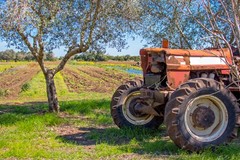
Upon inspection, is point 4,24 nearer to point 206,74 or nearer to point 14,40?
point 14,40

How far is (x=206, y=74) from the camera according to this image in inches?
267

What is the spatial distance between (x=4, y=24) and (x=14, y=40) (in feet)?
5.24

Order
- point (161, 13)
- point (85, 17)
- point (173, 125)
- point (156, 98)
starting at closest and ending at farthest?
point (173, 125)
point (156, 98)
point (85, 17)
point (161, 13)

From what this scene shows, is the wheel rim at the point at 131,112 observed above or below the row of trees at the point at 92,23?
below

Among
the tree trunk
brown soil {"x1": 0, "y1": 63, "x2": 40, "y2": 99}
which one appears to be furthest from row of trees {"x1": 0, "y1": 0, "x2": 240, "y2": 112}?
brown soil {"x1": 0, "y1": 63, "x2": 40, "y2": 99}

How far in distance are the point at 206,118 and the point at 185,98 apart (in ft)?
2.05

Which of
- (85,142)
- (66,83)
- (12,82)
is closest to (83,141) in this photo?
(85,142)

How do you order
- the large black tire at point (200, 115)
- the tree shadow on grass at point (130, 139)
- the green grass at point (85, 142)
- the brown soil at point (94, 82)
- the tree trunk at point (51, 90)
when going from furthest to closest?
the brown soil at point (94, 82)
the tree trunk at point (51, 90)
the tree shadow on grass at point (130, 139)
the large black tire at point (200, 115)
the green grass at point (85, 142)

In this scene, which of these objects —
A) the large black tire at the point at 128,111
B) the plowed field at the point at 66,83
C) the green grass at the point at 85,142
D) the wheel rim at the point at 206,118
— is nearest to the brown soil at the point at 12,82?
the plowed field at the point at 66,83

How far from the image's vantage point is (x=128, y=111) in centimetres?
775

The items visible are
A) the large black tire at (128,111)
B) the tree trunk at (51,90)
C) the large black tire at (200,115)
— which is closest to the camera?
the large black tire at (200,115)

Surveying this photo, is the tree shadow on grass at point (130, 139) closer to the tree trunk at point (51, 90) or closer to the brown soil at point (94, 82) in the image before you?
the tree trunk at point (51, 90)

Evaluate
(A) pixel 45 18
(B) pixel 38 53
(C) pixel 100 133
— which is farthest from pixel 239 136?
(B) pixel 38 53

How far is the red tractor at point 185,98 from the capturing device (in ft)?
18.8
